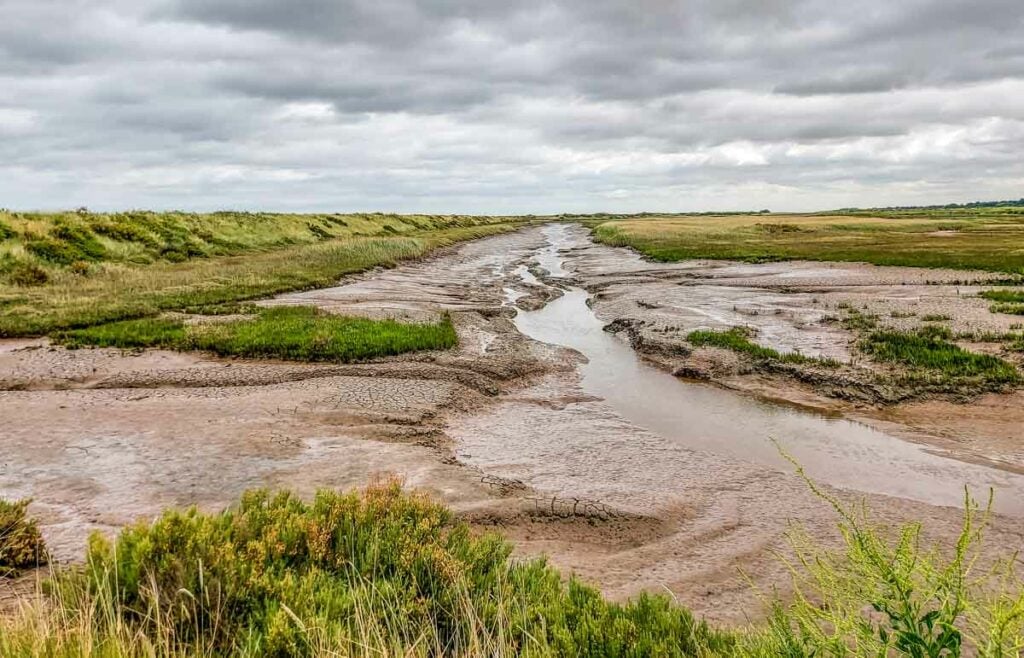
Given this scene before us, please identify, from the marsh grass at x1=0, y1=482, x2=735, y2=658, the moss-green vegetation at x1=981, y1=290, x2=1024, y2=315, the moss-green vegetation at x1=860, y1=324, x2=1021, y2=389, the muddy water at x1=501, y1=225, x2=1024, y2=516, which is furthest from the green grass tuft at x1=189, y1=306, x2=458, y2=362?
the moss-green vegetation at x1=981, y1=290, x2=1024, y2=315

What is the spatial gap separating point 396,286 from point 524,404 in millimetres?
19766

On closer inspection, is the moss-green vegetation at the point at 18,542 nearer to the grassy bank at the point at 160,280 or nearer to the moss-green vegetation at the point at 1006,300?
the grassy bank at the point at 160,280

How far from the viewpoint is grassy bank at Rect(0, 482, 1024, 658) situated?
12.1 feet

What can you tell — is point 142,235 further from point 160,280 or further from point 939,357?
point 939,357

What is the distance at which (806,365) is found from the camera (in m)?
15.5

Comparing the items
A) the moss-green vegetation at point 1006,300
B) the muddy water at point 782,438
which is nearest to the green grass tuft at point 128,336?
the muddy water at point 782,438

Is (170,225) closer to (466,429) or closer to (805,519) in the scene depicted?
(466,429)

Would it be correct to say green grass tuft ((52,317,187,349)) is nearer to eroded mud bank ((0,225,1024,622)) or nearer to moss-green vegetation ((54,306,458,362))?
moss-green vegetation ((54,306,458,362))

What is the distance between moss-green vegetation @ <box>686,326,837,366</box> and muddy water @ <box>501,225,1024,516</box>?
2262mm

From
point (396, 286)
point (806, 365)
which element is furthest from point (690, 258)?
point (806, 365)

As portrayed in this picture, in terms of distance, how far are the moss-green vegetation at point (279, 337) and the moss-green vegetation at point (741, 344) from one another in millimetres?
7595

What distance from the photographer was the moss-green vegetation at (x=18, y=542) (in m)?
6.02

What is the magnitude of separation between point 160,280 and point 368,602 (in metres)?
29.3

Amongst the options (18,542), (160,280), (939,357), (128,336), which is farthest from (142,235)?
(939,357)
